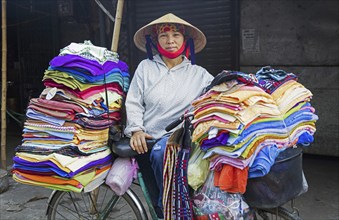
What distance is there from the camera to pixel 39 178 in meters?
2.31

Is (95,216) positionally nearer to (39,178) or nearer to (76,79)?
(39,178)

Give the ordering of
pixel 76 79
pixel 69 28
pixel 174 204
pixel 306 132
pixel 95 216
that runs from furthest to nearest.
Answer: pixel 69 28
pixel 95 216
pixel 76 79
pixel 174 204
pixel 306 132

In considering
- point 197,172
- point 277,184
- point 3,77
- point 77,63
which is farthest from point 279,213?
point 3,77

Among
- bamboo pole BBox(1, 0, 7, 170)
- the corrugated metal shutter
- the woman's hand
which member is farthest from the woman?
the corrugated metal shutter

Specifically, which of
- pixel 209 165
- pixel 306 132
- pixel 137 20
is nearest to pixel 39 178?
pixel 209 165

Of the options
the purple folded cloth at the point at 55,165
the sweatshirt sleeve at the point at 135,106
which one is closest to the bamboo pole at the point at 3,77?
the purple folded cloth at the point at 55,165

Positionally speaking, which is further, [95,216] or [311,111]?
[95,216]

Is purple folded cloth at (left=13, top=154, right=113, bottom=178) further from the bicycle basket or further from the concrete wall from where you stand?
the concrete wall

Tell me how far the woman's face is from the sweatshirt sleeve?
27cm

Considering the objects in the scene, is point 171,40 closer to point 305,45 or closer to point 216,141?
point 216,141

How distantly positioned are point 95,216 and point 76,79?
3.89 ft

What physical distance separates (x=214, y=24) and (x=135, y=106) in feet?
12.0

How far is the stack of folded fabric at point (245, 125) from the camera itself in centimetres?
188

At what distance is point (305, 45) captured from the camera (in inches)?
212
